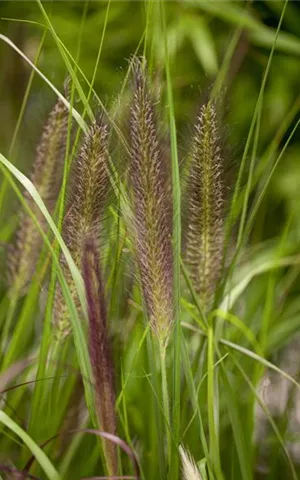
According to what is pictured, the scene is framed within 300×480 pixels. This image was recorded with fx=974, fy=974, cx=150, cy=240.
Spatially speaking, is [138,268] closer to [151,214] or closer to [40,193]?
[151,214]

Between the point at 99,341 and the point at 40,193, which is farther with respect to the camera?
the point at 40,193

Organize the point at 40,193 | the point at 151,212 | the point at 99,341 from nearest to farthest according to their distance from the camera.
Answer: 1. the point at 99,341
2. the point at 151,212
3. the point at 40,193

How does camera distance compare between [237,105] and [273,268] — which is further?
[237,105]

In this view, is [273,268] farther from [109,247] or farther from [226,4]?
[226,4]

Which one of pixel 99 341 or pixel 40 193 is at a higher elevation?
pixel 40 193

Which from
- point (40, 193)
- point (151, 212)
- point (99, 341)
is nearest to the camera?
point (99, 341)

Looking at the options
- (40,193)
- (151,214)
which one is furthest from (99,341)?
(40,193)

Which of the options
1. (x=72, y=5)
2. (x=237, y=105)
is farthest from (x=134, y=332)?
(x=72, y=5)

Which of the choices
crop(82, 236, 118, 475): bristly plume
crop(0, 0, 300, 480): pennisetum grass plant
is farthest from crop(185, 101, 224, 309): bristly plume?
crop(82, 236, 118, 475): bristly plume
